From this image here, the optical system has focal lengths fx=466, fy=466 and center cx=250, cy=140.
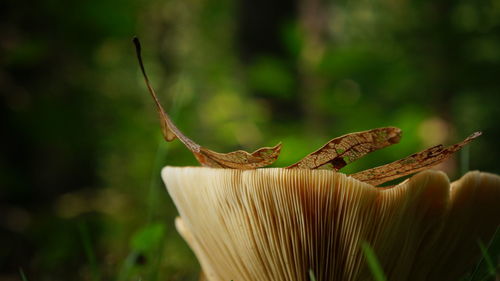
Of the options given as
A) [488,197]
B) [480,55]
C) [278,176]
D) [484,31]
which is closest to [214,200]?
[278,176]

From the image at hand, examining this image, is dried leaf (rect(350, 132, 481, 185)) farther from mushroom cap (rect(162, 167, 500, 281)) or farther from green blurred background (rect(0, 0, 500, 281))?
green blurred background (rect(0, 0, 500, 281))

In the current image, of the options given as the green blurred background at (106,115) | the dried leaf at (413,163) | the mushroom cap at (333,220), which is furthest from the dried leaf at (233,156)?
the green blurred background at (106,115)

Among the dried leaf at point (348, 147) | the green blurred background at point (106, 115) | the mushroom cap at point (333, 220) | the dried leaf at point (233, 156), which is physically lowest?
the mushroom cap at point (333, 220)

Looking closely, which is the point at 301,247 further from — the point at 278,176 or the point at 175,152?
the point at 175,152

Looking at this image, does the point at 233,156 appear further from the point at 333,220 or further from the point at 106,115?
the point at 106,115

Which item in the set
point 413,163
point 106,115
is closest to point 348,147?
point 413,163

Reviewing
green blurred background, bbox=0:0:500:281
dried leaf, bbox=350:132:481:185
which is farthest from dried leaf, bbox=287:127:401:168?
green blurred background, bbox=0:0:500:281

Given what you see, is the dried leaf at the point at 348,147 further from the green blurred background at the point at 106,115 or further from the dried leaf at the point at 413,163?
the green blurred background at the point at 106,115
